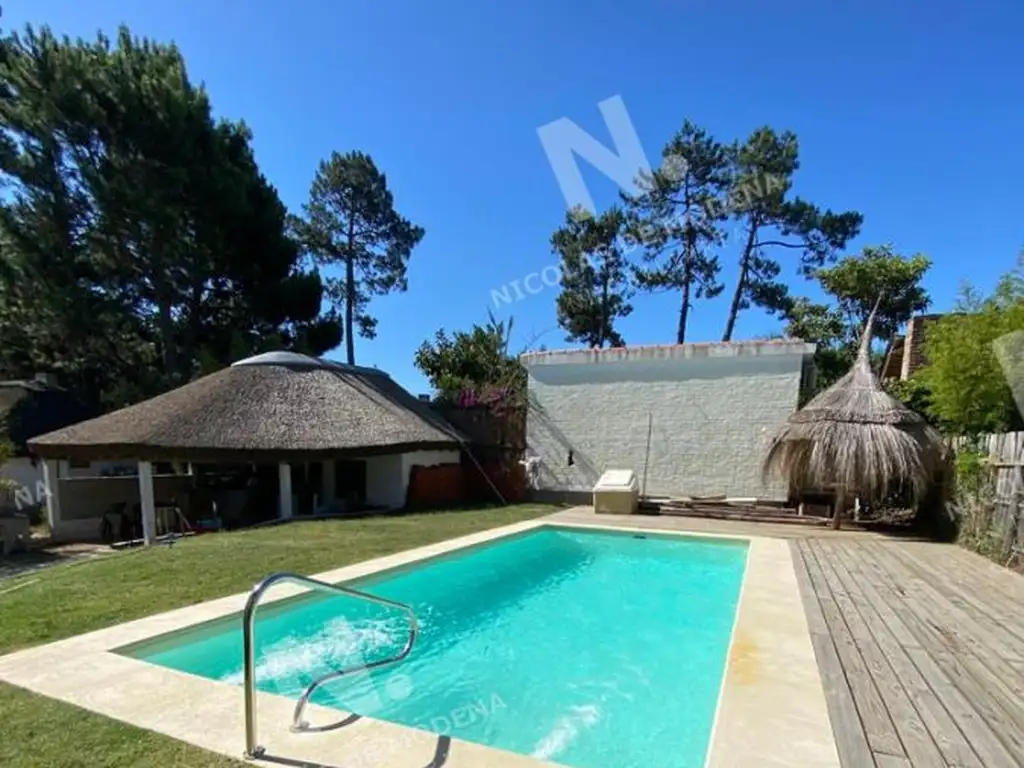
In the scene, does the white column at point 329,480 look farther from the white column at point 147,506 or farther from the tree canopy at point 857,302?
the tree canopy at point 857,302

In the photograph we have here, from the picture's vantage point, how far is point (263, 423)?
13891mm

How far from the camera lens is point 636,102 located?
43.7 ft

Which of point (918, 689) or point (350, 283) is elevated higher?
point (350, 283)

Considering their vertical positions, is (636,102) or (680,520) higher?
(636,102)

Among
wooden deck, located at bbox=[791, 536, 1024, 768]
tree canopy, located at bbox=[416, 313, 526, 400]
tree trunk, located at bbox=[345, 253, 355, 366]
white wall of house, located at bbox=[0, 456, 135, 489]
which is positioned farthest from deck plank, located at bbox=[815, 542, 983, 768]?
tree trunk, located at bbox=[345, 253, 355, 366]

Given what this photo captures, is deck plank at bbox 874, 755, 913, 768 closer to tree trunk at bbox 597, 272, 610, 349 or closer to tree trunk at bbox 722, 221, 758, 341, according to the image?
tree trunk at bbox 722, 221, 758, 341

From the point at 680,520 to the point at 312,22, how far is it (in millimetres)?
13188

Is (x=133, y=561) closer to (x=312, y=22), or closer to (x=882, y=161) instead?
(x=312, y=22)

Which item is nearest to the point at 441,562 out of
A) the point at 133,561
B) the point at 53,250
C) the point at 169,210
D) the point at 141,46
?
the point at 133,561

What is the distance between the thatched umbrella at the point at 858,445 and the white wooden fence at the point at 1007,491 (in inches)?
71.5

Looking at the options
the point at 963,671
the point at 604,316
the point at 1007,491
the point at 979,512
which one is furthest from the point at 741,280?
the point at 963,671

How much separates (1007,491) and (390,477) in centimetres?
1295

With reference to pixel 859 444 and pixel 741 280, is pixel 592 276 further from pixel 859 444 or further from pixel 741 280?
pixel 859 444

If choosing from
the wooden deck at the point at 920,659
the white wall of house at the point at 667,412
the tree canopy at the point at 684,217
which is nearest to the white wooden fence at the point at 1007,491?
the wooden deck at the point at 920,659
